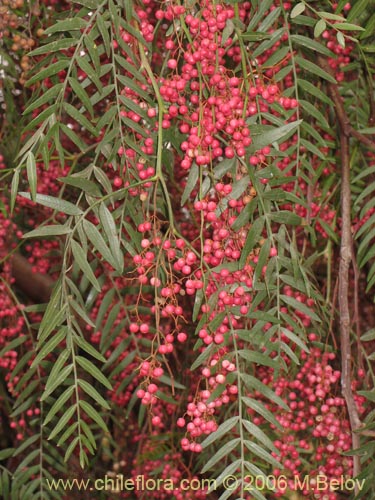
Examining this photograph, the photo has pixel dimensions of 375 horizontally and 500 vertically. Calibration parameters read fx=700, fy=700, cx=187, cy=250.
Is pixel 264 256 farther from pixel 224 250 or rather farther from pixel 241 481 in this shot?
pixel 241 481

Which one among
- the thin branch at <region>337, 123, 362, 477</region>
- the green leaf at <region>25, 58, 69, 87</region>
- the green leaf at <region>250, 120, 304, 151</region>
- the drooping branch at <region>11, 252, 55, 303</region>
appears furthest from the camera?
the drooping branch at <region>11, 252, 55, 303</region>

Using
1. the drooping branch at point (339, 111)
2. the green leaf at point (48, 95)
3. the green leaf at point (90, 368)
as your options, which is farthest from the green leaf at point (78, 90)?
the drooping branch at point (339, 111)

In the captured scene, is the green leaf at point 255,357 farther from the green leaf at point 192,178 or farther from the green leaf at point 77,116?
the green leaf at point 77,116

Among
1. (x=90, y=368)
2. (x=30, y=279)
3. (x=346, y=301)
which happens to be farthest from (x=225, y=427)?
(x=30, y=279)

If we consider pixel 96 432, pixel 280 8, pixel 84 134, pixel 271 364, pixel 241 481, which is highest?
pixel 280 8

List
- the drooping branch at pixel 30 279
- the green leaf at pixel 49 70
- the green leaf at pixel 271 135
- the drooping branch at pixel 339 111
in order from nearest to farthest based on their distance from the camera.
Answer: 1. the green leaf at pixel 271 135
2. the green leaf at pixel 49 70
3. the drooping branch at pixel 339 111
4. the drooping branch at pixel 30 279

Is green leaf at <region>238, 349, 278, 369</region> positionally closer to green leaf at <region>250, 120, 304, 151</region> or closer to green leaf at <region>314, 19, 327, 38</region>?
green leaf at <region>250, 120, 304, 151</region>

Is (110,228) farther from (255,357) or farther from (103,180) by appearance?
(255,357)

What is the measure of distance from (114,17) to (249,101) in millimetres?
254

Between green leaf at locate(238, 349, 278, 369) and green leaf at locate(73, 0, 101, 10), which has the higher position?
green leaf at locate(73, 0, 101, 10)

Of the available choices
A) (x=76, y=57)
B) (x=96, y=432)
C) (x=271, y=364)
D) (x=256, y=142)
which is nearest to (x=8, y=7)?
(x=76, y=57)

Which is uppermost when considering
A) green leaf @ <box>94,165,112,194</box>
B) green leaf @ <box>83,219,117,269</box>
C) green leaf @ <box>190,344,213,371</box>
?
green leaf @ <box>94,165,112,194</box>

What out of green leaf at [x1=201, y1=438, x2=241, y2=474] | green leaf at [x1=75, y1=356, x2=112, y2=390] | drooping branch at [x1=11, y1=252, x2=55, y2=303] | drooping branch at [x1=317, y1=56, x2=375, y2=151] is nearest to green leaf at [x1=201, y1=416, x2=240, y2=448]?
green leaf at [x1=201, y1=438, x2=241, y2=474]

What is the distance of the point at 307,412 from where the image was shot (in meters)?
1.85
